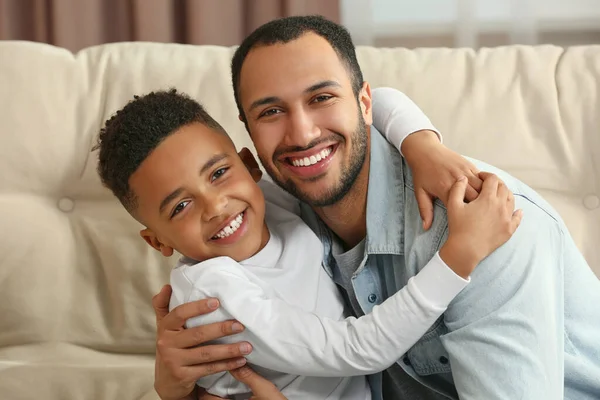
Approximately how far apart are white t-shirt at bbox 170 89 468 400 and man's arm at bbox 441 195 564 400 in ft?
0.16

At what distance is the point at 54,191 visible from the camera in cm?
173

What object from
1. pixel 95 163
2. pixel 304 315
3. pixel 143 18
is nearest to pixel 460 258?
pixel 304 315

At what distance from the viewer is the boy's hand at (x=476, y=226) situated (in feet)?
3.46

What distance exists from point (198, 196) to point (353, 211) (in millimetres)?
288

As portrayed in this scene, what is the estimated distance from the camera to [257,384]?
121cm

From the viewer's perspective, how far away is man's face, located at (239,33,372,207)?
1.23 m

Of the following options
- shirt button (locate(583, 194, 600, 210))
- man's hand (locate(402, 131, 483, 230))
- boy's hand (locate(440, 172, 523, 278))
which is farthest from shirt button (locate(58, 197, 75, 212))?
shirt button (locate(583, 194, 600, 210))

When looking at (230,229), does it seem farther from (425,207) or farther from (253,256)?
(425,207)

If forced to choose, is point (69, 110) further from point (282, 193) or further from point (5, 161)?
point (282, 193)

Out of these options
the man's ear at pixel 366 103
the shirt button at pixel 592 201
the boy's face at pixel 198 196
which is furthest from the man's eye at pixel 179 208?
the shirt button at pixel 592 201

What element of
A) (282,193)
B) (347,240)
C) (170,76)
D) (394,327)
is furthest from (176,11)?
(394,327)

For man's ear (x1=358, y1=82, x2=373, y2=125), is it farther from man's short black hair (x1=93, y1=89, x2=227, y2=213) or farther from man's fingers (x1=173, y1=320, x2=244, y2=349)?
man's fingers (x1=173, y1=320, x2=244, y2=349)

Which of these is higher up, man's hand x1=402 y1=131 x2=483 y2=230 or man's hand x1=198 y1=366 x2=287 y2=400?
man's hand x1=402 y1=131 x2=483 y2=230

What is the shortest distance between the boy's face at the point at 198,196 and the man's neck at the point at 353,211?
0.14 meters
